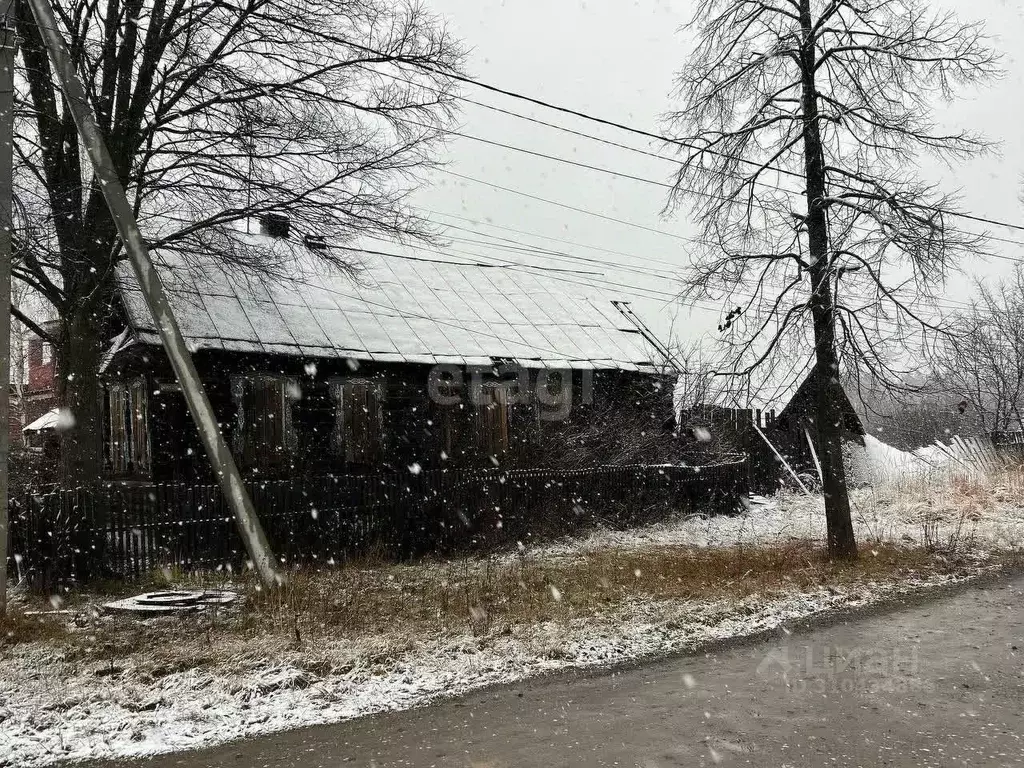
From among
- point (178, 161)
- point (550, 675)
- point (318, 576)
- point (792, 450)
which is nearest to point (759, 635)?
point (550, 675)

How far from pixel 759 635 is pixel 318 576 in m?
5.38

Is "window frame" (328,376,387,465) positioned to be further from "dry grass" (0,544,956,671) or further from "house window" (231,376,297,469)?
"dry grass" (0,544,956,671)

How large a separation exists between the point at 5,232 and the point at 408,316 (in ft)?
30.9

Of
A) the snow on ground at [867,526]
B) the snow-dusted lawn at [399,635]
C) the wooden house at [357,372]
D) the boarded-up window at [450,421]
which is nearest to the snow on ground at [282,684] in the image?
the snow-dusted lawn at [399,635]

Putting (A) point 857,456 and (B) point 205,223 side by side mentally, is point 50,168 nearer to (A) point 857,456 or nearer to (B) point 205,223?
(B) point 205,223

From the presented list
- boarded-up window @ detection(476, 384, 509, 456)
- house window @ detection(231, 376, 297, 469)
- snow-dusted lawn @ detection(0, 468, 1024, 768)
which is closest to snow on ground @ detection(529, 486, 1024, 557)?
snow-dusted lawn @ detection(0, 468, 1024, 768)

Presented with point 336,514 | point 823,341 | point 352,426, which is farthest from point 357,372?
point 823,341

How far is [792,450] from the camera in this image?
2114 cm

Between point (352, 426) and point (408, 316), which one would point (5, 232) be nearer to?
point (352, 426)

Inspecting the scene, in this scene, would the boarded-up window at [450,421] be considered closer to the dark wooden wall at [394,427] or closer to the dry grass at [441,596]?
the dark wooden wall at [394,427]

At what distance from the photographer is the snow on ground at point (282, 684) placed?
5.13m

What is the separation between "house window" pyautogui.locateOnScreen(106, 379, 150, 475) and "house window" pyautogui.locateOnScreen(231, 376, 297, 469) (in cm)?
144

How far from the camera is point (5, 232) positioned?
809 centimetres

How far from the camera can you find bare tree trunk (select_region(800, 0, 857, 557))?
36.1ft
